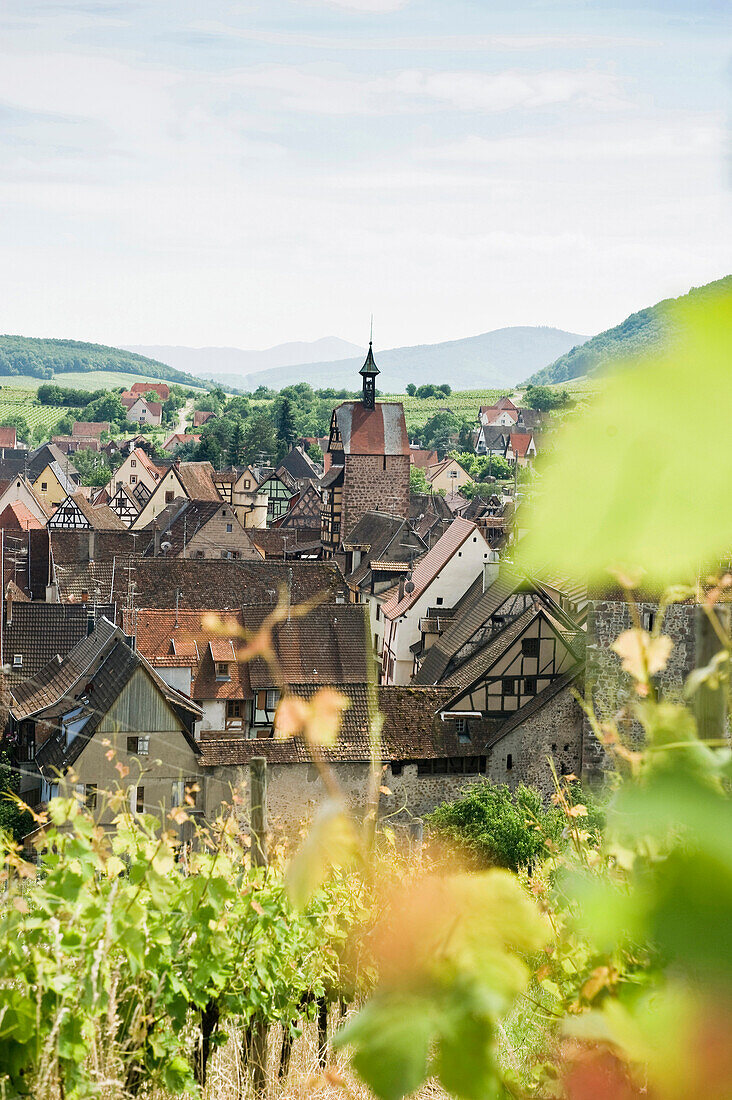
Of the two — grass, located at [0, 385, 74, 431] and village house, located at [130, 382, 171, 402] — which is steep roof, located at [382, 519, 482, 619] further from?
village house, located at [130, 382, 171, 402]

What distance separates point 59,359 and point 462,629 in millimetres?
162183

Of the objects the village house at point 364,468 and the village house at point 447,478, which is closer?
the village house at point 364,468

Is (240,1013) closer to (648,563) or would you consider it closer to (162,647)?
(648,563)

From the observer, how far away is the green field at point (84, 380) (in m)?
155

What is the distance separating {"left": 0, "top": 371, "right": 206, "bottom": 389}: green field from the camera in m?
155

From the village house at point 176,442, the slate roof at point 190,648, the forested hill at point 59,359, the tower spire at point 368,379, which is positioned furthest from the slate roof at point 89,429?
the slate roof at point 190,648

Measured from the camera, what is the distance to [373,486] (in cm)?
3850

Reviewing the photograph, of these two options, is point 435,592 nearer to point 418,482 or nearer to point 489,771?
point 489,771

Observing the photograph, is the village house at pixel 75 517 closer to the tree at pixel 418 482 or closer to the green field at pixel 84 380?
Result: the tree at pixel 418 482

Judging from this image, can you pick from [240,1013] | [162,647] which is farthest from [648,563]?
[162,647]

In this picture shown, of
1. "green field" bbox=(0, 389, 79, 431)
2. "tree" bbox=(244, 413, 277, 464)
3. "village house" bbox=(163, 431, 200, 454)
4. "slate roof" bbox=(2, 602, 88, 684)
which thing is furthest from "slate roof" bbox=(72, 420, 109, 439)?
"slate roof" bbox=(2, 602, 88, 684)

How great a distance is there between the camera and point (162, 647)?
722 inches

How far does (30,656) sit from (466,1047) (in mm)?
18974

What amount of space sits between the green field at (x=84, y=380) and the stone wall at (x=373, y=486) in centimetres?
12059
